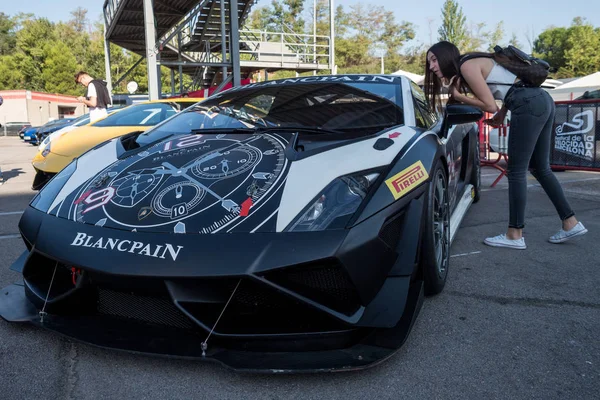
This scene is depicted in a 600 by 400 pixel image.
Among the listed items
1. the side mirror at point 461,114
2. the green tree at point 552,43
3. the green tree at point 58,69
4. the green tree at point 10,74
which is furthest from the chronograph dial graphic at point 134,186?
the green tree at point 552,43

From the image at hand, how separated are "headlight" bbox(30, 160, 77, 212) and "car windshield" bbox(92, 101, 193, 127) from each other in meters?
3.87

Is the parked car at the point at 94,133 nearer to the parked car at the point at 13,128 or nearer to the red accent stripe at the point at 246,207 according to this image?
the red accent stripe at the point at 246,207

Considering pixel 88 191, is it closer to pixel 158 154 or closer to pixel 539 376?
pixel 158 154

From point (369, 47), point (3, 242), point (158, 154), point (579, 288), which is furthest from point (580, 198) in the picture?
point (369, 47)

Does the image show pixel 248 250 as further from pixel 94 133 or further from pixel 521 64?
pixel 94 133

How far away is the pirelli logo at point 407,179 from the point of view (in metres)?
1.97

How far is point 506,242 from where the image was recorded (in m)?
3.46

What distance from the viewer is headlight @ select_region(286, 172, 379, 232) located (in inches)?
70.8

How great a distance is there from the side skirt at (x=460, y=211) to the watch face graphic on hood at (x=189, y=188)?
50.9 inches

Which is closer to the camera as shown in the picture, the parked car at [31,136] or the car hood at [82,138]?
the car hood at [82,138]

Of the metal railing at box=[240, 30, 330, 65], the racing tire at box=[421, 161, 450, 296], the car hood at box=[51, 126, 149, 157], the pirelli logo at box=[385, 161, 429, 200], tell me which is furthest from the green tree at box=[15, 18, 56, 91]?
the pirelli logo at box=[385, 161, 429, 200]

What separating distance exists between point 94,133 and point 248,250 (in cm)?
503

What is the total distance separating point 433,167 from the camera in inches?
92.0

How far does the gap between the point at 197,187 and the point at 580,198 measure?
473cm
